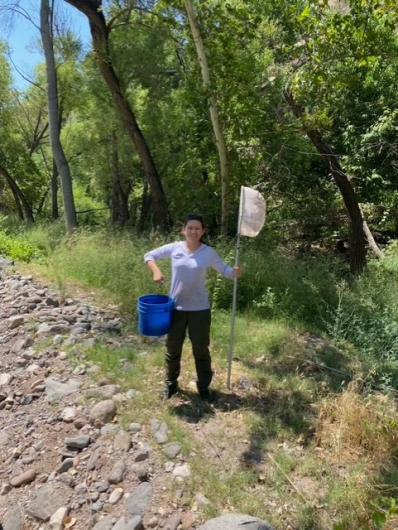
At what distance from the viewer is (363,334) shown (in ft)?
17.3

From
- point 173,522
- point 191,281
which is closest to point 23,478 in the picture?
point 173,522

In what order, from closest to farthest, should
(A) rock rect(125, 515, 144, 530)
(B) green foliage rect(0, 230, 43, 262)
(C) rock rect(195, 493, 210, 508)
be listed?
(A) rock rect(125, 515, 144, 530)
(C) rock rect(195, 493, 210, 508)
(B) green foliage rect(0, 230, 43, 262)

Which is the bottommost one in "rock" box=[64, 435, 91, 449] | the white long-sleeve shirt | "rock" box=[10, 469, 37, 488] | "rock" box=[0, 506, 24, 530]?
"rock" box=[0, 506, 24, 530]

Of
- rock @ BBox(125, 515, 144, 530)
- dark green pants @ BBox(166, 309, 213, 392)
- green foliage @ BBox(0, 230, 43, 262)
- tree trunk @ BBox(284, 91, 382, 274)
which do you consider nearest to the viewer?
rock @ BBox(125, 515, 144, 530)

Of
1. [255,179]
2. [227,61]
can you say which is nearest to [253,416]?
[227,61]

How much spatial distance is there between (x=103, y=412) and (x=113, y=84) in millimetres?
8762

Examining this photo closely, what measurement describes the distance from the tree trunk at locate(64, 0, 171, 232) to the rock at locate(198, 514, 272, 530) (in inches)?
328

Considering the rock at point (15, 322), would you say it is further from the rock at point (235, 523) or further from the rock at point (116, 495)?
the rock at point (235, 523)

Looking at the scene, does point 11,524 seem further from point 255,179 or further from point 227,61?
point 255,179

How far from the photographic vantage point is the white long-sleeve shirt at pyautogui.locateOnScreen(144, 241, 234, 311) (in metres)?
3.81

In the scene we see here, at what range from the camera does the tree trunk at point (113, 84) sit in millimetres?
9968

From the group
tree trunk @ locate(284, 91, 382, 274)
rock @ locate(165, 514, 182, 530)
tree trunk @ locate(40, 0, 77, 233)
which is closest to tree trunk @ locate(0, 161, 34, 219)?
tree trunk @ locate(40, 0, 77, 233)

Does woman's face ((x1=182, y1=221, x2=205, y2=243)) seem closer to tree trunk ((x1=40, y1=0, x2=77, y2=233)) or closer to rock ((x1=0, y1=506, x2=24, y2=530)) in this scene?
rock ((x1=0, y1=506, x2=24, y2=530))

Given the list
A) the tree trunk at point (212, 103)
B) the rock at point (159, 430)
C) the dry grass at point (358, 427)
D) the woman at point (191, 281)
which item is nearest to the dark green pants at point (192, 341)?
the woman at point (191, 281)
